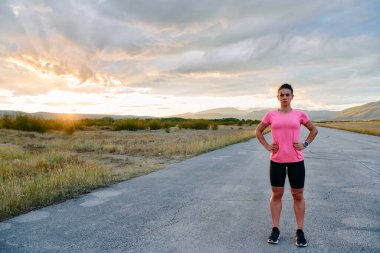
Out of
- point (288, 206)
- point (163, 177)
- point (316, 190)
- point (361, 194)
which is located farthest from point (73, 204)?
point (361, 194)

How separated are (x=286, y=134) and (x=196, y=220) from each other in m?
2.09

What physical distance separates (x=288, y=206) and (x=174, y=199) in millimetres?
2227

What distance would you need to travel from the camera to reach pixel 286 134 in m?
4.45

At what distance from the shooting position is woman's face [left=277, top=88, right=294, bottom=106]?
4.54 meters

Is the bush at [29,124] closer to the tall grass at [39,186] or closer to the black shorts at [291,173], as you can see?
the tall grass at [39,186]

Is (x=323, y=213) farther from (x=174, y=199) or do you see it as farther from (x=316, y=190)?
(x=174, y=199)

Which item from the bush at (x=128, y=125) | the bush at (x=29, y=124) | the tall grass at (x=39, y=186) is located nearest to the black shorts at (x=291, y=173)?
the tall grass at (x=39, y=186)

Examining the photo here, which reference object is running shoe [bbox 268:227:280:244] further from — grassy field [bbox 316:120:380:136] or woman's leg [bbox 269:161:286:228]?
grassy field [bbox 316:120:380:136]

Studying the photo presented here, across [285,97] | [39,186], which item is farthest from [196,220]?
[39,186]

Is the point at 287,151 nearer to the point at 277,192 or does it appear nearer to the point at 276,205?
the point at 277,192

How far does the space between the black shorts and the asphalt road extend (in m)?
0.79

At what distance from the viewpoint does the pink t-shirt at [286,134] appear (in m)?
4.45

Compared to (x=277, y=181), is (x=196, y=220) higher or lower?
lower

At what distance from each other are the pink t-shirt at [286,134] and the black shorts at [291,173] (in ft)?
0.23
